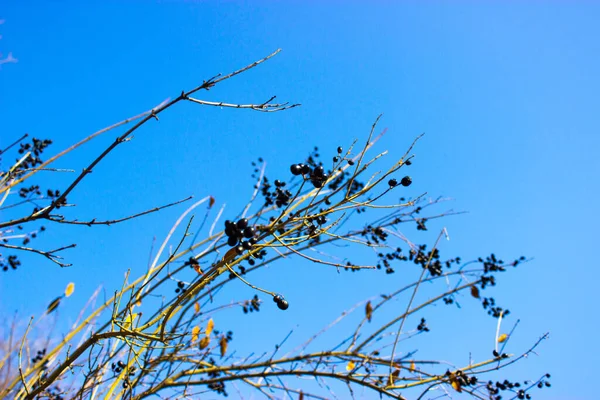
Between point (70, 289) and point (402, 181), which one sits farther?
point (70, 289)

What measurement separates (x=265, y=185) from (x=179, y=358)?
5.46ft

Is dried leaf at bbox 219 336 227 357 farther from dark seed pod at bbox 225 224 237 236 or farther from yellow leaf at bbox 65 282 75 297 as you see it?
dark seed pod at bbox 225 224 237 236

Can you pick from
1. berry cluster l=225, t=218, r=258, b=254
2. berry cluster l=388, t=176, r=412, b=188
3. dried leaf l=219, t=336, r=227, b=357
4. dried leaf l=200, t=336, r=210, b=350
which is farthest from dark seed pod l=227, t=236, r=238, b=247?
dried leaf l=219, t=336, r=227, b=357

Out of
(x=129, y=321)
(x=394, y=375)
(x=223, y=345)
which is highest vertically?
(x=223, y=345)

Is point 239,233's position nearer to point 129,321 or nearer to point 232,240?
point 232,240

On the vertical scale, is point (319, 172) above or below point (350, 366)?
above

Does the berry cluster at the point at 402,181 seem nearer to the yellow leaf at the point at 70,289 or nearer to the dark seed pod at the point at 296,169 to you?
the dark seed pod at the point at 296,169

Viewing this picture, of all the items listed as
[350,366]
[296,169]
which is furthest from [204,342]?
[296,169]

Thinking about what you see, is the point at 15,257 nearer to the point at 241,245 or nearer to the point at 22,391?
the point at 22,391

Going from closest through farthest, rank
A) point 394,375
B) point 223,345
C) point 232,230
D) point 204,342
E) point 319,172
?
point 232,230
point 319,172
point 394,375
point 204,342
point 223,345

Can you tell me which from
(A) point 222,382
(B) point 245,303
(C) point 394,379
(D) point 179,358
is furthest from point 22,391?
(C) point 394,379

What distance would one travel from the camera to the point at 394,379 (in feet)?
11.0

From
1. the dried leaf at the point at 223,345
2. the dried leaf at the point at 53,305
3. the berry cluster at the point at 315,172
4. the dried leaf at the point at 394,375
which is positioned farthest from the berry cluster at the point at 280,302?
the dried leaf at the point at 53,305

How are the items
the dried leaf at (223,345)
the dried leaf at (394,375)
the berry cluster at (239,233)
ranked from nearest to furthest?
the berry cluster at (239,233) < the dried leaf at (394,375) < the dried leaf at (223,345)
